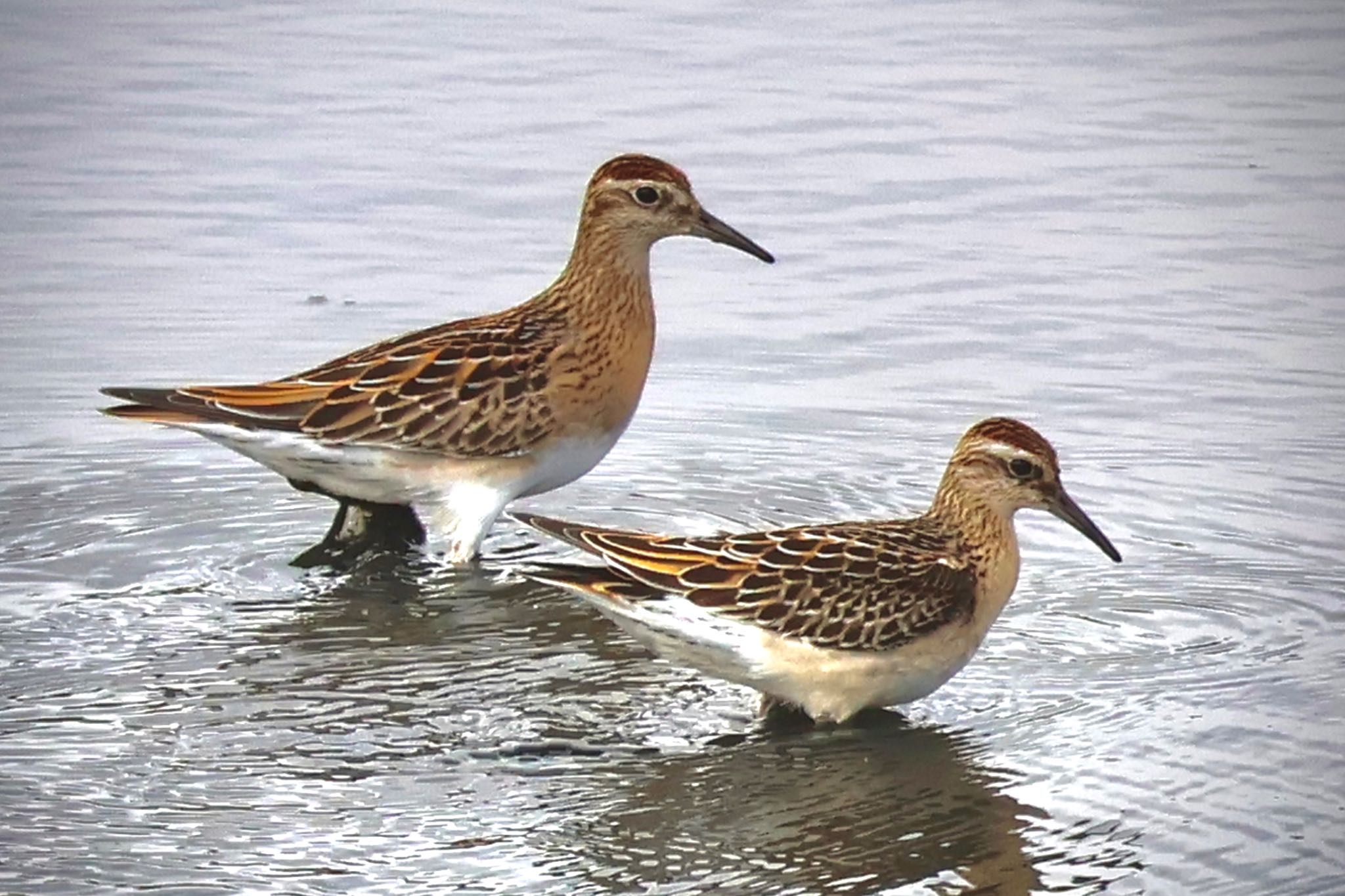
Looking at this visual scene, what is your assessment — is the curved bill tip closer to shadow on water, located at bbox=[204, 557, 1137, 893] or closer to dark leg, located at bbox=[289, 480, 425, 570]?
dark leg, located at bbox=[289, 480, 425, 570]

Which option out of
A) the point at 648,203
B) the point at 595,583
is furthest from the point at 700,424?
the point at 595,583

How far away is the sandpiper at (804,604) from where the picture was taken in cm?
862

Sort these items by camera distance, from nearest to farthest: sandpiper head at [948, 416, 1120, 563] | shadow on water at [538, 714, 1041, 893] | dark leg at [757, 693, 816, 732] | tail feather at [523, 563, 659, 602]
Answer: shadow on water at [538, 714, 1041, 893] < tail feather at [523, 563, 659, 602] < dark leg at [757, 693, 816, 732] < sandpiper head at [948, 416, 1120, 563]

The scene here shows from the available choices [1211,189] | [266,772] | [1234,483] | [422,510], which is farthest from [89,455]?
[1211,189]

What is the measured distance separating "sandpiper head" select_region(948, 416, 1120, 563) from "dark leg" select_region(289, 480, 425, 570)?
238 centimetres

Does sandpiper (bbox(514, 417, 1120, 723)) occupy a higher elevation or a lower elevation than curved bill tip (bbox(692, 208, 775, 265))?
lower

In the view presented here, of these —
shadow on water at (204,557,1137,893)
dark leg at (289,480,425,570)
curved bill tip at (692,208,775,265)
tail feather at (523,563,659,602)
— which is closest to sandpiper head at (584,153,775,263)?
curved bill tip at (692,208,775,265)

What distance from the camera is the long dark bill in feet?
30.3

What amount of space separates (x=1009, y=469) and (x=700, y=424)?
2.62 meters

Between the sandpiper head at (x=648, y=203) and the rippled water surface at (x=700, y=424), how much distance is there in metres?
0.90

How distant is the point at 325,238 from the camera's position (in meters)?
13.6

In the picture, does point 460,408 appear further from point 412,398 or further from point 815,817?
point 815,817

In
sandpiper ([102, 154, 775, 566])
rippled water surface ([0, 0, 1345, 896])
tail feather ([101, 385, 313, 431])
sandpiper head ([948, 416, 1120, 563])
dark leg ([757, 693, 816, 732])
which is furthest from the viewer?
sandpiper ([102, 154, 775, 566])

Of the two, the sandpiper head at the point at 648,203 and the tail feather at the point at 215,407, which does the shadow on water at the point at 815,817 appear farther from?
the sandpiper head at the point at 648,203
